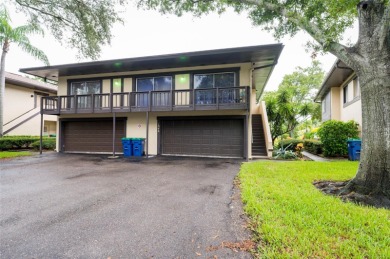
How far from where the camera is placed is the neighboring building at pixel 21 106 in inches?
656

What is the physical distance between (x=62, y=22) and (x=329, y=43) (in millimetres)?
12609

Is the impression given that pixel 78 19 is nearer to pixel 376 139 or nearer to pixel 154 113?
pixel 154 113

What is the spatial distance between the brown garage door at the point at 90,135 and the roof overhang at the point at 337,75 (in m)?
12.5

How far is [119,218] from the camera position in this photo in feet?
10.5

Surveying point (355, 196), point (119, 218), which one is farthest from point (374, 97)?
point (119, 218)

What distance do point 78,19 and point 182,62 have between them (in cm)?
597

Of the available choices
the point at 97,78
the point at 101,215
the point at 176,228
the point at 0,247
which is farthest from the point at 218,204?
the point at 97,78

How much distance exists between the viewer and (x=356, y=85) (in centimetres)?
1121

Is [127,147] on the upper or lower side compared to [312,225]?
upper

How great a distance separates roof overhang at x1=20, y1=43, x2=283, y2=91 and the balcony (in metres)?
1.52

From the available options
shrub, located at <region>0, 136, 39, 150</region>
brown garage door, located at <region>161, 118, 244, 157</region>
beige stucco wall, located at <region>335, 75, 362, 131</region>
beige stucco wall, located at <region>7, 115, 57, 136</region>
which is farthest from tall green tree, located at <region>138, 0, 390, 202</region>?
beige stucco wall, located at <region>7, 115, 57, 136</region>

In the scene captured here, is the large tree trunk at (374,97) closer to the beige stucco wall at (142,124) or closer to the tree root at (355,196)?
the tree root at (355,196)

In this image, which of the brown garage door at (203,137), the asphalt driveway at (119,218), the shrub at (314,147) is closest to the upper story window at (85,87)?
the brown garage door at (203,137)

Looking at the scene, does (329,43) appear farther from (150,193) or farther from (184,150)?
(184,150)
